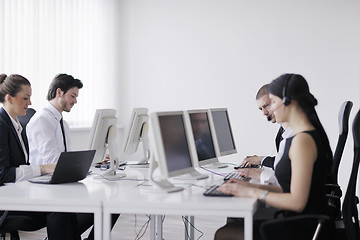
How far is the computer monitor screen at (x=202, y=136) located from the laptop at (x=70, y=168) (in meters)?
0.64

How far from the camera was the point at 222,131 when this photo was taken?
4.20m

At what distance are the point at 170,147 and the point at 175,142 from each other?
9 cm

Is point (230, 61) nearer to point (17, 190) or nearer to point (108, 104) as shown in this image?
point (108, 104)

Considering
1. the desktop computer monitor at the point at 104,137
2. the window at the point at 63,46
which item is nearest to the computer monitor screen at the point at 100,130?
the desktop computer monitor at the point at 104,137

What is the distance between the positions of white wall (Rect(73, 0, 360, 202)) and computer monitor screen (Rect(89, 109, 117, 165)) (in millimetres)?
3117

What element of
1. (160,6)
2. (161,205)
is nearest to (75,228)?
(161,205)

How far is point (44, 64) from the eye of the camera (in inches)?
226

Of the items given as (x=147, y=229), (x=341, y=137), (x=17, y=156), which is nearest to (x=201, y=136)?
(x=341, y=137)

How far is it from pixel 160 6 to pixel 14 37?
2094mm

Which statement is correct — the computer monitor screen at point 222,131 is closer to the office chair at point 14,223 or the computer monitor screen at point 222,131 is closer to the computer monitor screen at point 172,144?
the computer monitor screen at point 172,144

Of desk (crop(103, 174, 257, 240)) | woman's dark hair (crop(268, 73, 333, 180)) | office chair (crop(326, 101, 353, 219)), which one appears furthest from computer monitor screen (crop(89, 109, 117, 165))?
office chair (crop(326, 101, 353, 219))

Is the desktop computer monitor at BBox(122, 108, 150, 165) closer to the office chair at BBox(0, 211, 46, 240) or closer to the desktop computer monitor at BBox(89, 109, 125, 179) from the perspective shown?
the desktop computer monitor at BBox(89, 109, 125, 179)

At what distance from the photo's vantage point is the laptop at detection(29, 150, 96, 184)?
309cm

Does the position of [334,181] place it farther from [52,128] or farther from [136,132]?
[52,128]
